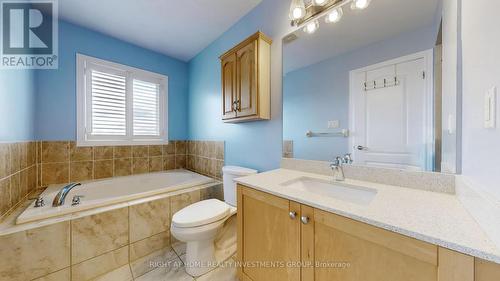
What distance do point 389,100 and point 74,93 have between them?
3.13 meters

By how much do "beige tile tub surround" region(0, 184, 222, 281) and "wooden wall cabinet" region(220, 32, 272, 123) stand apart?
1108mm

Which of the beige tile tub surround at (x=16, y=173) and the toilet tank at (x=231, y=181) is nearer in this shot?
the beige tile tub surround at (x=16, y=173)

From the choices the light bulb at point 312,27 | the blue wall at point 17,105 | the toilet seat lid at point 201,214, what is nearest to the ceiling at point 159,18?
the light bulb at point 312,27

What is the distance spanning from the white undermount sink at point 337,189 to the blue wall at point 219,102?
1.31 feet

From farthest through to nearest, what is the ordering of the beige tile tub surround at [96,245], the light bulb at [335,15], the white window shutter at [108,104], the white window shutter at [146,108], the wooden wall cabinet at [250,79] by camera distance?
1. the white window shutter at [146,108]
2. the white window shutter at [108,104]
3. the wooden wall cabinet at [250,79]
4. the light bulb at [335,15]
5. the beige tile tub surround at [96,245]

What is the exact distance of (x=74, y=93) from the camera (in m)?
2.07

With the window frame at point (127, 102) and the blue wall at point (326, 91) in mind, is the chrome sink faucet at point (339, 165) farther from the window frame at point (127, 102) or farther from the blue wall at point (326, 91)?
the window frame at point (127, 102)

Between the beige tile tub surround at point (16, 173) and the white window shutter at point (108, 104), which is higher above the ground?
the white window shutter at point (108, 104)

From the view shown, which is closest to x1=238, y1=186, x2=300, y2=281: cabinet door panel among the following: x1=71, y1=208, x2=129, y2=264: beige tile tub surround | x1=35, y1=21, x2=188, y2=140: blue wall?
x1=71, y1=208, x2=129, y2=264: beige tile tub surround

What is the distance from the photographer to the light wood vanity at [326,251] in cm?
51

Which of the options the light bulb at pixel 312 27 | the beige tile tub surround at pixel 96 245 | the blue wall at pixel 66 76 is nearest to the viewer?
the beige tile tub surround at pixel 96 245

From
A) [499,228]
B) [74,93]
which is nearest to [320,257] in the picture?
[499,228]

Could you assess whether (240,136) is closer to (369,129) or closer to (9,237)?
(369,129)

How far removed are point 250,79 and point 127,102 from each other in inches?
75.6
